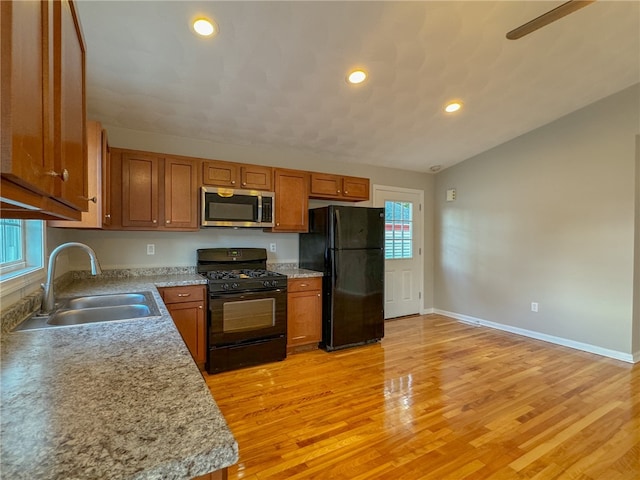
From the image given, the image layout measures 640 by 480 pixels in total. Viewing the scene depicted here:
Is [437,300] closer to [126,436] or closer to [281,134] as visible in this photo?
[281,134]

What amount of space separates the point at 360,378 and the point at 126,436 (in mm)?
2553

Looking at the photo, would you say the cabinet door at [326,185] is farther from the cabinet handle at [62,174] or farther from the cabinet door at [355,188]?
the cabinet handle at [62,174]

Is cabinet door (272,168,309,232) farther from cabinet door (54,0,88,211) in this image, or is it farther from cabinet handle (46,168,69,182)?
cabinet handle (46,168,69,182)

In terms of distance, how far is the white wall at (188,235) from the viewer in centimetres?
311

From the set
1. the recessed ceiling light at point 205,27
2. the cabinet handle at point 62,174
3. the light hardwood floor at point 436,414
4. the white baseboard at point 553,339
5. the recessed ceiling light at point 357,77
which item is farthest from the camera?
the white baseboard at point 553,339

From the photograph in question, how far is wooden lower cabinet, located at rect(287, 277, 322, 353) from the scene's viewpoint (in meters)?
3.43

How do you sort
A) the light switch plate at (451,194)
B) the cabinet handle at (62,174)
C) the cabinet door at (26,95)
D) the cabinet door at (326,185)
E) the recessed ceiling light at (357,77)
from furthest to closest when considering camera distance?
the light switch plate at (451,194) → the cabinet door at (326,185) → the recessed ceiling light at (357,77) → the cabinet handle at (62,174) → the cabinet door at (26,95)

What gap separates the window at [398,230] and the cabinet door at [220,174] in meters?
2.41

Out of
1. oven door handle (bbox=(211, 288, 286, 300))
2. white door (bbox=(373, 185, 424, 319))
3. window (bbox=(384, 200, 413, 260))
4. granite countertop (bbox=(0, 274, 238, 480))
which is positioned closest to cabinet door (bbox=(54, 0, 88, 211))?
granite countertop (bbox=(0, 274, 238, 480))

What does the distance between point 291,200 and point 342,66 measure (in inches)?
60.9

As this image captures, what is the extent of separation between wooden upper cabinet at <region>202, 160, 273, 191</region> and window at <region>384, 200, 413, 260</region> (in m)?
2.09

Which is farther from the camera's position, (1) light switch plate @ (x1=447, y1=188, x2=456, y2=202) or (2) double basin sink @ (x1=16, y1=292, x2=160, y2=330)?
(1) light switch plate @ (x1=447, y1=188, x2=456, y2=202)

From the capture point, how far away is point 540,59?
2744mm

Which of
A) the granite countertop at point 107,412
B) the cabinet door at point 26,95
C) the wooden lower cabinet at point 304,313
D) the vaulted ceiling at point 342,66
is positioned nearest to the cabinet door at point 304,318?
the wooden lower cabinet at point 304,313
